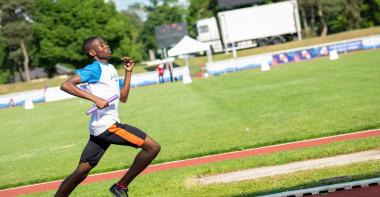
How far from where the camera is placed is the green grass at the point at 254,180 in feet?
23.5

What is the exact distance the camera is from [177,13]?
13712 cm

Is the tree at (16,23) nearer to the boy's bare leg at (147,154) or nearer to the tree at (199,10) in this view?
the tree at (199,10)

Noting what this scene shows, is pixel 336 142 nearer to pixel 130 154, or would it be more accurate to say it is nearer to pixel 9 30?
pixel 130 154

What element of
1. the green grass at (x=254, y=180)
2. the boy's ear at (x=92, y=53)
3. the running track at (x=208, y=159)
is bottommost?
the running track at (x=208, y=159)

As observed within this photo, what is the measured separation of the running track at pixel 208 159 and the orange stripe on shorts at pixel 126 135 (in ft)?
11.0

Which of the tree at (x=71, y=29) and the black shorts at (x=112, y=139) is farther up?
the tree at (x=71, y=29)

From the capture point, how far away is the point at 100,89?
21.4 feet

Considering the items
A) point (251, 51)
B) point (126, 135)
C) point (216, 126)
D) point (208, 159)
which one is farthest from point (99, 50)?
point (251, 51)

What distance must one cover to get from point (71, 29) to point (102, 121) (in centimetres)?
7142

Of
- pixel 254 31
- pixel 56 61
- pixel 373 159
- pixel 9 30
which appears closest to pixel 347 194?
pixel 373 159

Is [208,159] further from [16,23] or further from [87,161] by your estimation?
[16,23]

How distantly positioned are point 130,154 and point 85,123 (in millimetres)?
8756

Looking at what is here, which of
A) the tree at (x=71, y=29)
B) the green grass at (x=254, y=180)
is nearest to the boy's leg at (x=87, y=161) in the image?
the green grass at (x=254, y=180)

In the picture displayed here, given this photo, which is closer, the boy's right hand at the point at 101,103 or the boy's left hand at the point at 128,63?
the boy's right hand at the point at 101,103
